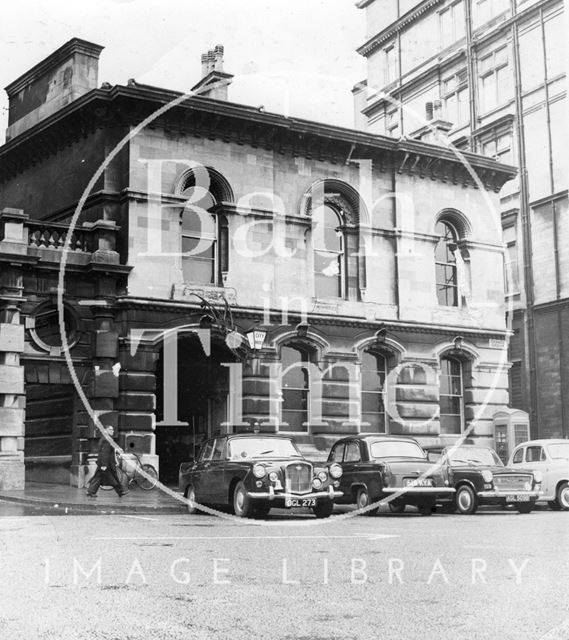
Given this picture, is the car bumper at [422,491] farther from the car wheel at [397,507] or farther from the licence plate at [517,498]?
the licence plate at [517,498]

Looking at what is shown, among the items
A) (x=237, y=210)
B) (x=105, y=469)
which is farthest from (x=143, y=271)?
(x=105, y=469)

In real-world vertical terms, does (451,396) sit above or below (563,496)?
above

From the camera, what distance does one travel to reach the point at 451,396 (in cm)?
2931

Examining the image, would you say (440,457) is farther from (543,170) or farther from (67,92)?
(543,170)

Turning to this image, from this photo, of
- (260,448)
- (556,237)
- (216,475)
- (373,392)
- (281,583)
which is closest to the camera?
(281,583)

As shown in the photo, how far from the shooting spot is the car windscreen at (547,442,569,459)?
20750 millimetres

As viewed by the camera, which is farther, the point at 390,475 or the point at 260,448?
the point at 390,475

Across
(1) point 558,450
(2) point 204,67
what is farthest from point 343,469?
(2) point 204,67

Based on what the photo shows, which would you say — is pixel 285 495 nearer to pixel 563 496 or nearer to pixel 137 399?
pixel 563 496

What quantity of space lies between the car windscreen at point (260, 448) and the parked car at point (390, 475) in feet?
4.89

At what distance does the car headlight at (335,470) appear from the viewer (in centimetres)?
1797

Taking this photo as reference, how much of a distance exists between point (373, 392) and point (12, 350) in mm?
10894

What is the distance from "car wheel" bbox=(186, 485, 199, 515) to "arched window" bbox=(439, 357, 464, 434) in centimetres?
1246

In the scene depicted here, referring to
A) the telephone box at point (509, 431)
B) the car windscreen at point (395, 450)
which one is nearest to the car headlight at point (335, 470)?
the car windscreen at point (395, 450)
